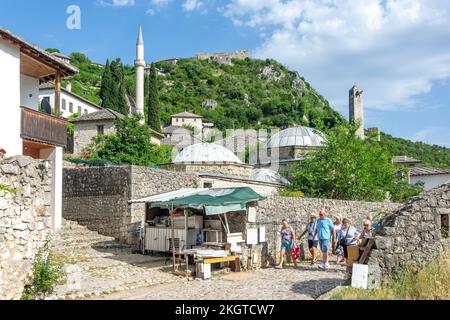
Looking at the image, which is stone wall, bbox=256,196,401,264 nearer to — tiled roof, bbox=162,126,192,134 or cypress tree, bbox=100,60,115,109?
cypress tree, bbox=100,60,115,109

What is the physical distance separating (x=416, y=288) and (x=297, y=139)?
33104 mm

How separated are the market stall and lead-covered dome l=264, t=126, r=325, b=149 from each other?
88.5 ft

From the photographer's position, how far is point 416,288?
8258 millimetres

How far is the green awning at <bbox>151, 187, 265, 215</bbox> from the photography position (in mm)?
12406

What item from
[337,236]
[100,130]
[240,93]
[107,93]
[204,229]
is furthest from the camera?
[240,93]

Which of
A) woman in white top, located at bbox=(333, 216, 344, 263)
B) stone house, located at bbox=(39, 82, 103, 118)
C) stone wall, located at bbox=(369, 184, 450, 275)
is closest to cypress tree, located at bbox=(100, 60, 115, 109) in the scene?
stone house, located at bbox=(39, 82, 103, 118)

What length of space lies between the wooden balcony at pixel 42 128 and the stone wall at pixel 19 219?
8.79 metres

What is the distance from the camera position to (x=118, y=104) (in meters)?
63.8

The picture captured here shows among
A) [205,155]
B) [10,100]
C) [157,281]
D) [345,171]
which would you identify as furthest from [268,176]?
[157,281]

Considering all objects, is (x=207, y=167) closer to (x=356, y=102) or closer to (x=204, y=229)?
(x=204, y=229)

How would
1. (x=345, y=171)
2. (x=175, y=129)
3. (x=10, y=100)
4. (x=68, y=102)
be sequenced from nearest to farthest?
(x=10, y=100) < (x=345, y=171) < (x=68, y=102) < (x=175, y=129)
